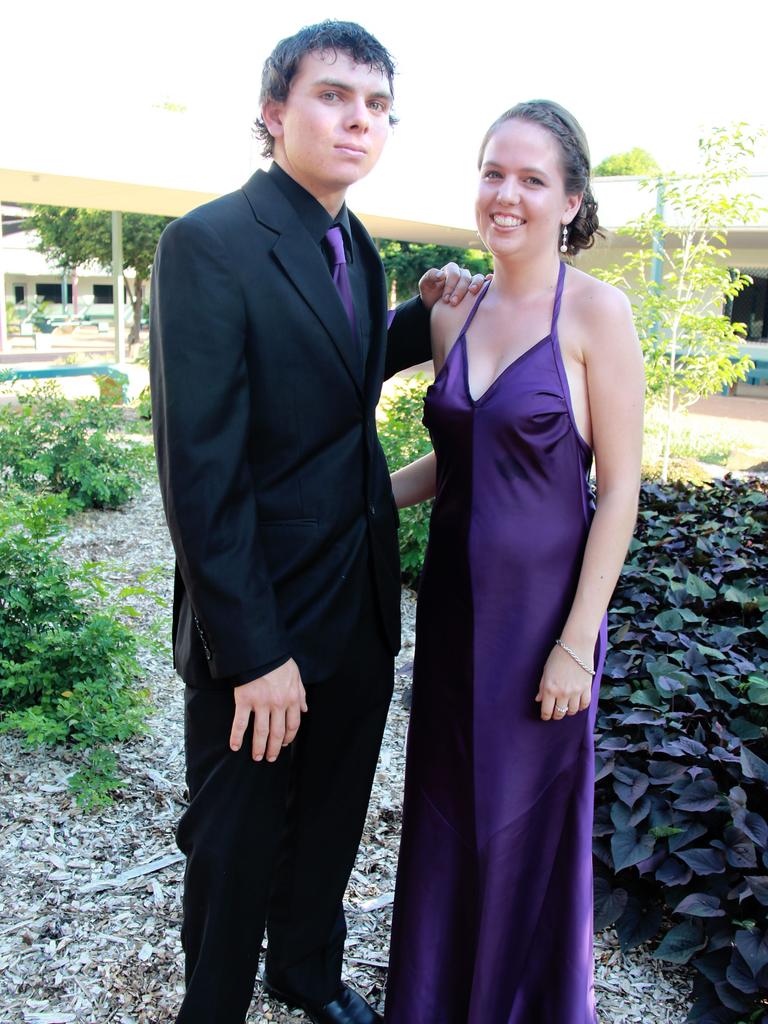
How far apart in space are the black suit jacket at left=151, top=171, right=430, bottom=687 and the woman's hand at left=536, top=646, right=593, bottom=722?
1.44 feet

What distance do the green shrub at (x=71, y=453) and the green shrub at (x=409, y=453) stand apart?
259 cm

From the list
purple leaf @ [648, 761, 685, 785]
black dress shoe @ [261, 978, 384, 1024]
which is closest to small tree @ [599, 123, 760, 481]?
purple leaf @ [648, 761, 685, 785]

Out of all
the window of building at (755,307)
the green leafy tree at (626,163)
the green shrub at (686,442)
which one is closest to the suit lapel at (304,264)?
the green shrub at (686,442)

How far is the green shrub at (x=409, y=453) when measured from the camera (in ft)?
17.5

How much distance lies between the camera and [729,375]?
9.13 m

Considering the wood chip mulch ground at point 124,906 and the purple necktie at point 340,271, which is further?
the wood chip mulch ground at point 124,906

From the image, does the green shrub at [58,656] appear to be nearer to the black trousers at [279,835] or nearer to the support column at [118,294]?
the black trousers at [279,835]

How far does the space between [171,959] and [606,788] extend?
1400 mm

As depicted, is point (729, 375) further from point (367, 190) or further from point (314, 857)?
point (367, 190)

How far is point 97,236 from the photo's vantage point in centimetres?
3033

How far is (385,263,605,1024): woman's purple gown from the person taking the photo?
1.91m

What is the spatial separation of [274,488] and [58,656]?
211 centimetres

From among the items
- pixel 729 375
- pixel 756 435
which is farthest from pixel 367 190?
pixel 729 375

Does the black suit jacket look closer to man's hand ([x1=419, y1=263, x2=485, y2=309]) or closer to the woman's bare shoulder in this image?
man's hand ([x1=419, y1=263, x2=485, y2=309])
